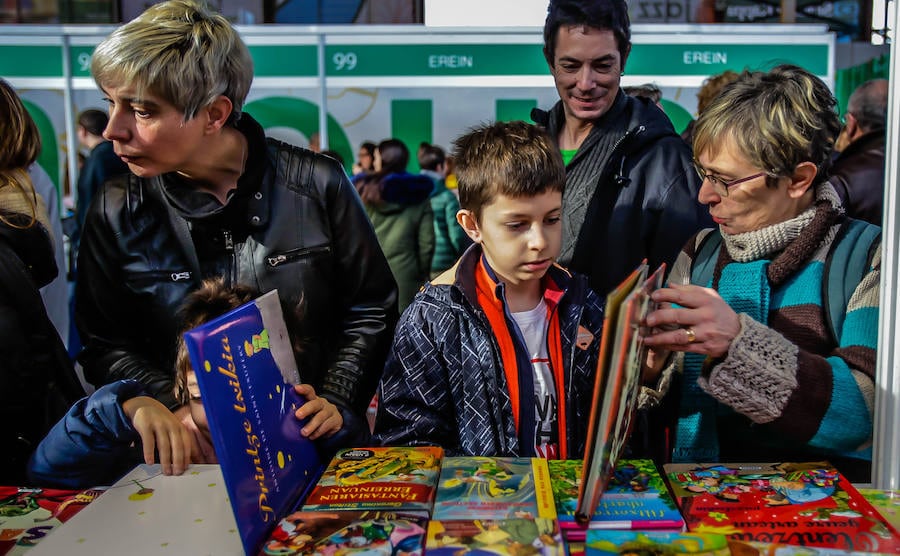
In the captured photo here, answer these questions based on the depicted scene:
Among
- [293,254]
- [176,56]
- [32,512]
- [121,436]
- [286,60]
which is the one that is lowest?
[32,512]

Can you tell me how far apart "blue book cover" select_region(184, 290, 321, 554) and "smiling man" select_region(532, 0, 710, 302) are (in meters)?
1.02

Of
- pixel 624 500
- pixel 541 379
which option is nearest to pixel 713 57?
pixel 541 379

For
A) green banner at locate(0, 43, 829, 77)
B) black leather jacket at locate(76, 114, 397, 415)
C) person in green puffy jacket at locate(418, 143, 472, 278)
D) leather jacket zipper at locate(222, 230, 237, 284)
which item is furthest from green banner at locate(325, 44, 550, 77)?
leather jacket zipper at locate(222, 230, 237, 284)

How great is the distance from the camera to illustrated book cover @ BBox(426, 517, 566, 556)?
964 mm

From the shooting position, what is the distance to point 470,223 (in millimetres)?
1665

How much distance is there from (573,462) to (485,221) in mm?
556

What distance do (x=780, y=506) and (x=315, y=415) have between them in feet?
2.52

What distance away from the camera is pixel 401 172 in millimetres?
3604

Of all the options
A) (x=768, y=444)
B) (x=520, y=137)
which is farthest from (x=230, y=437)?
(x=768, y=444)

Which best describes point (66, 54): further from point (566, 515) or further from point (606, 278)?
point (566, 515)

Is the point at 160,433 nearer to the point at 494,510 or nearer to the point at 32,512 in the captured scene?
the point at 32,512

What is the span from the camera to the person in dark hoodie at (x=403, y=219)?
3.40 m

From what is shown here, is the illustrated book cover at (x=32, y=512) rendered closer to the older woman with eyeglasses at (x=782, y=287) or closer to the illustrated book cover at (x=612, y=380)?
the illustrated book cover at (x=612, y=380)

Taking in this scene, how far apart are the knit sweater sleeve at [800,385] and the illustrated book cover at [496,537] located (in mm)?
443
